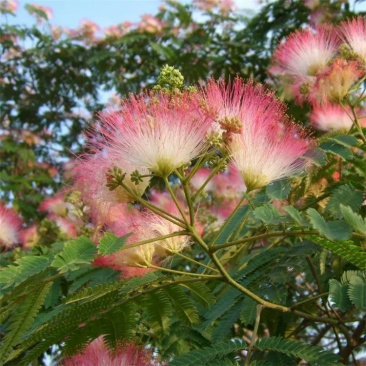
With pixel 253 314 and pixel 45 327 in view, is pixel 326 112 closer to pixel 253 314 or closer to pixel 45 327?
pixel 253 314

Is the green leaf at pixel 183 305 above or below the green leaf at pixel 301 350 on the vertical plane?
above

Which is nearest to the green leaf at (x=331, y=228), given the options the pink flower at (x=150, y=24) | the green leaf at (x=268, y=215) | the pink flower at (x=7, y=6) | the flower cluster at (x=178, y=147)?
the green leaf at (x=268, y=215)

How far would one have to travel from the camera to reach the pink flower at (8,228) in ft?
11.1

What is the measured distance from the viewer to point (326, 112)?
113 inches

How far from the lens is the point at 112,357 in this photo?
69.3 inches

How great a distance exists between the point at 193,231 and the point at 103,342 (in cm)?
53

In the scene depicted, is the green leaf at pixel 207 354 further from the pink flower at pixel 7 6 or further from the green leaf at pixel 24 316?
the pink flower at pixel 7 6

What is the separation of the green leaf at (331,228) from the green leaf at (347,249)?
0.14 meters

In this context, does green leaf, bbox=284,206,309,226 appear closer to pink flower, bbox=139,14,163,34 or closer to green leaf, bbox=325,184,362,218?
green leaf, bbox=325,184,362,218

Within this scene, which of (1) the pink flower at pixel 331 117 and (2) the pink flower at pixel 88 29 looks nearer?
(1) the pink flower at pixel 331 117

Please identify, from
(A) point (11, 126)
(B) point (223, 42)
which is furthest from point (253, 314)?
(A) point (11, 126)

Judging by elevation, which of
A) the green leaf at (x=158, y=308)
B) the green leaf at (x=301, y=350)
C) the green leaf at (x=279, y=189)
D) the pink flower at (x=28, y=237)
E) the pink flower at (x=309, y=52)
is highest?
the pink flower at (x=28, y=237)

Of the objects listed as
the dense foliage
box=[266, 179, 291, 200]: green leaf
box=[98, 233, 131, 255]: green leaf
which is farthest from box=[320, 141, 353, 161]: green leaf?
box=[98, 233, 131, 255]: green leaf

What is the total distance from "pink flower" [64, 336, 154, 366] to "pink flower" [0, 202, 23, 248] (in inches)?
66.8
